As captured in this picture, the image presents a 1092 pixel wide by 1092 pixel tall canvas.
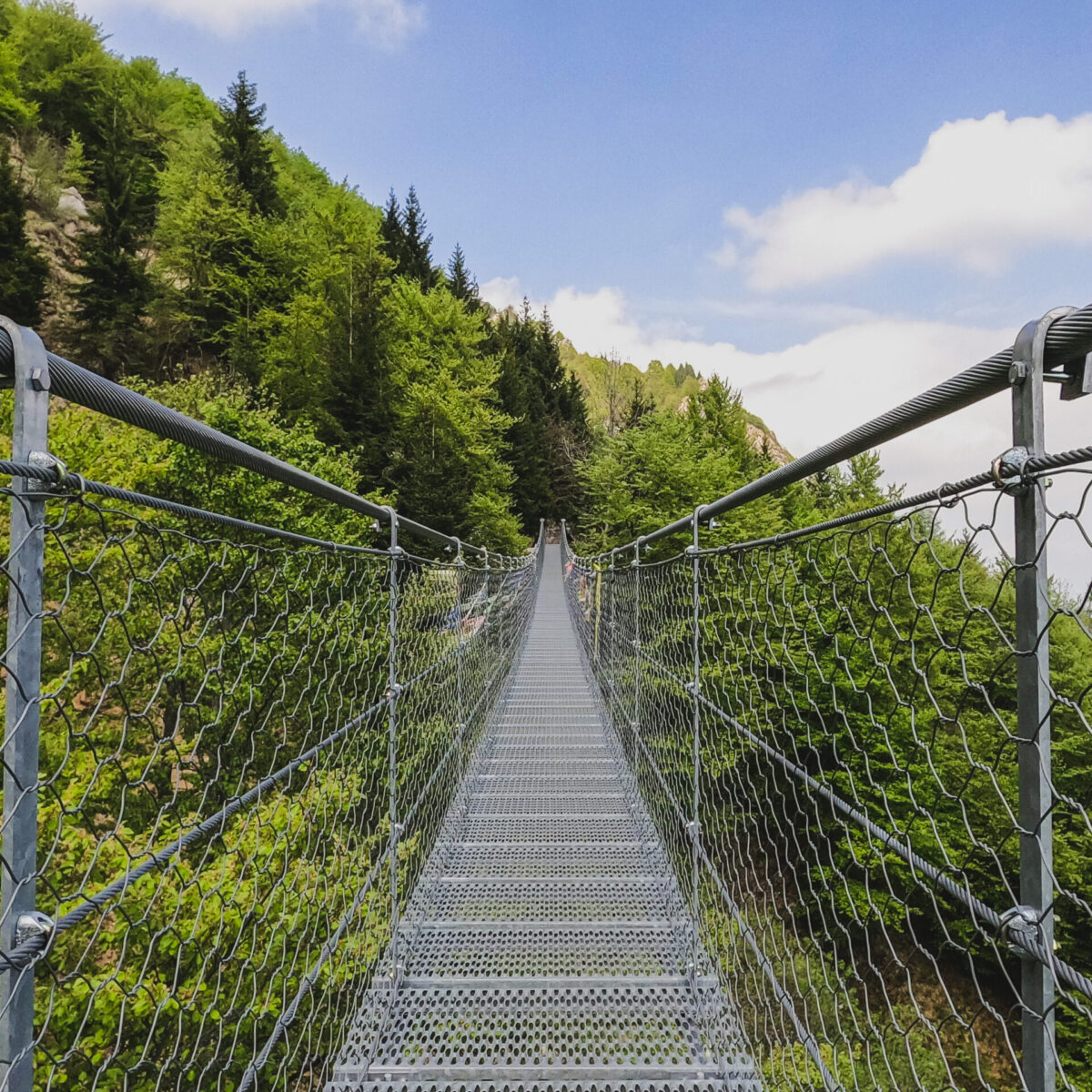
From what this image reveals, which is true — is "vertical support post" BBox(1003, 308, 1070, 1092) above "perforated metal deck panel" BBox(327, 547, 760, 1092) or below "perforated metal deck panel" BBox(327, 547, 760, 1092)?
above

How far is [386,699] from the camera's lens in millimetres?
1360

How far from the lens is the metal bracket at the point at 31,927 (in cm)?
47

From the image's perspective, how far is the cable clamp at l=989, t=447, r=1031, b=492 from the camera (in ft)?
1.57

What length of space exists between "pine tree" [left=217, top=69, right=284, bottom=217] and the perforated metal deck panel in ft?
51.9

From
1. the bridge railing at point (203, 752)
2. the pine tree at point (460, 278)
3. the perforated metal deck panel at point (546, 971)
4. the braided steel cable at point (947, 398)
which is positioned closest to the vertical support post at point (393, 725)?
the bridge railing at point (203, 752)

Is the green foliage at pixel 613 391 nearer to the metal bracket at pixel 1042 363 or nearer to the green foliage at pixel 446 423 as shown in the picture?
the green foliage at pixel 446 423

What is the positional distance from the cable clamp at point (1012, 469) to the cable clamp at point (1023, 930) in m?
0.33

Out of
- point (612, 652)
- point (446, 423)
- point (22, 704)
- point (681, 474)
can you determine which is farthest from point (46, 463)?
point (446, 423)

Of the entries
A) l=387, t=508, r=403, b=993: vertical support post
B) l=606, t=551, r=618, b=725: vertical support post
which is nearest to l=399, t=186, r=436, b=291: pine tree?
l=606, t=551, r=618, b=725: vertical support post

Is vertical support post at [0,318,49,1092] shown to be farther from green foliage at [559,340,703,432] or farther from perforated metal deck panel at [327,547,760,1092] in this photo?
green foliage at [559,340,703,432]

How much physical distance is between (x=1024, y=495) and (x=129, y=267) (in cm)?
1644

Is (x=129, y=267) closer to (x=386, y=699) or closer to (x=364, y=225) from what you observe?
(x=364, y=225)

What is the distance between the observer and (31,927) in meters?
0.47

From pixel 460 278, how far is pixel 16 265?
11280mm
